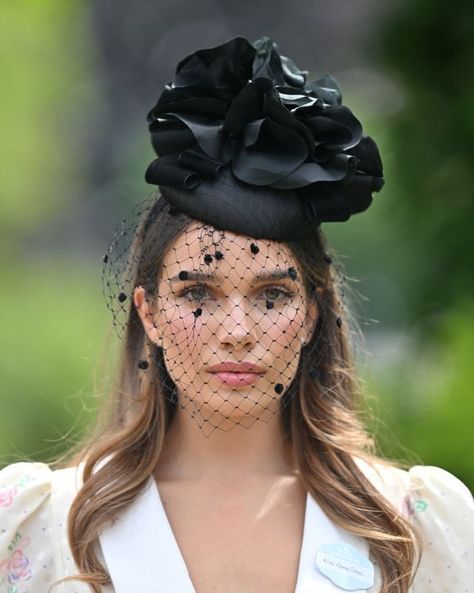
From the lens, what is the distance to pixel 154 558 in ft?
8.82

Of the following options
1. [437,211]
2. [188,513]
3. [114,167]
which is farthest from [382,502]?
[114,167]

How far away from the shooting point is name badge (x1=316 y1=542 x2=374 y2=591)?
271 centimetres

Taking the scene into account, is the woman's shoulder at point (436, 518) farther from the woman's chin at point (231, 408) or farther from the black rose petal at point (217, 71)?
the black rose petal at point (217, 71)

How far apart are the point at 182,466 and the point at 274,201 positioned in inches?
25.9

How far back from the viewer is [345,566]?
274cm

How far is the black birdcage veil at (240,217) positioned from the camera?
271cm

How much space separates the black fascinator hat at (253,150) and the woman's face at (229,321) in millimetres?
62

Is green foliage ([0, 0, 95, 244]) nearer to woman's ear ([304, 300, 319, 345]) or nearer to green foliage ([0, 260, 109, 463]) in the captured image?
green foliage ([0, 260, 109, 463])

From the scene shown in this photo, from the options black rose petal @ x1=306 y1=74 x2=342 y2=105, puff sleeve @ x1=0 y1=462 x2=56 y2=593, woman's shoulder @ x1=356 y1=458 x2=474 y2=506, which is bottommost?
puff sleeve @ x1=0 y1=462 x2=56 y2=593

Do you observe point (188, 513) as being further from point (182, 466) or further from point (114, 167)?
point (114, 167)

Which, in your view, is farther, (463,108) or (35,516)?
(463,108)

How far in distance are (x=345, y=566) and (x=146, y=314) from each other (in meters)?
0.73

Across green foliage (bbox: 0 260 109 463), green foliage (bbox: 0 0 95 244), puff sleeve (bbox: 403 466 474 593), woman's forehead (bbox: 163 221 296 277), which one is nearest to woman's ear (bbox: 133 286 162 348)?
woman's forehead (bbox: 163 221 296 277)

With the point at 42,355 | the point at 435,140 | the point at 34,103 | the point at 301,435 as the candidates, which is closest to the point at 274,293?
the point at 301,435
